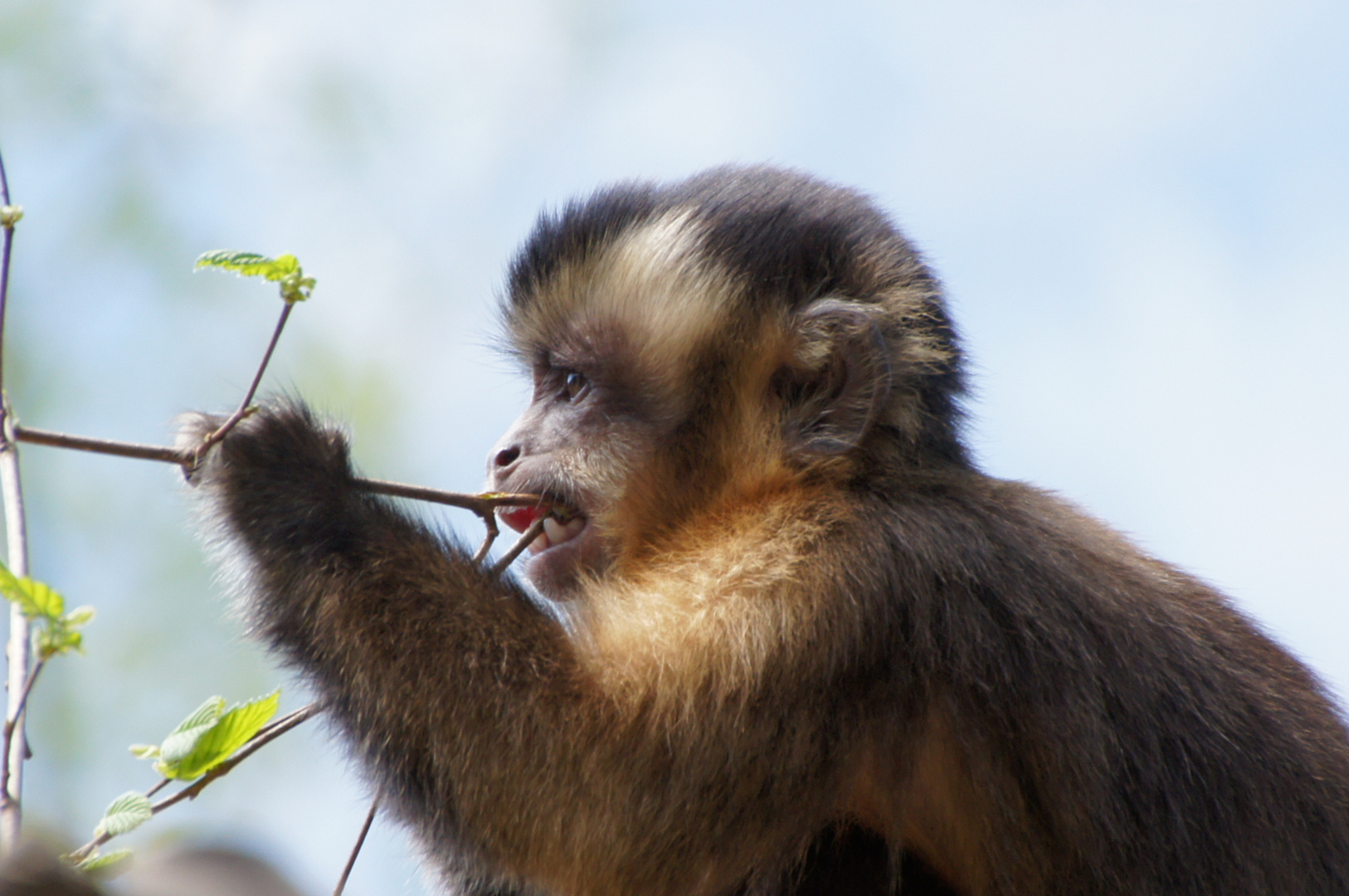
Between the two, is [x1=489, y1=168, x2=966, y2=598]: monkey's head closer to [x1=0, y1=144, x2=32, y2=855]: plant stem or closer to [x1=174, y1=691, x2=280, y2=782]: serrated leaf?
[x1=174, y1=691, x2=280, y2=782]: serrated leaf

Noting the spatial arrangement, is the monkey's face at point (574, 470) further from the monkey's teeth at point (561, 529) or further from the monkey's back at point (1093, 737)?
the monkey's back at point (1093, 737)

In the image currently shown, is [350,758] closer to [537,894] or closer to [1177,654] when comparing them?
[537,894]

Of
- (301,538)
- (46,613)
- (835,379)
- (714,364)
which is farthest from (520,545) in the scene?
(46,613)

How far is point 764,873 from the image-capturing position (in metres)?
3.42

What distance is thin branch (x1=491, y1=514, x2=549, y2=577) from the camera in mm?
3670

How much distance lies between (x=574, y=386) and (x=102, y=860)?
235 cm

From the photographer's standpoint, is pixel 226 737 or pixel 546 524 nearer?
pixel 226 737

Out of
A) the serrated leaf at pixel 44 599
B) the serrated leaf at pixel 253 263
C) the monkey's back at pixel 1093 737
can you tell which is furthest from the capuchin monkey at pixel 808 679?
the serrated leaf at pixel 44 599

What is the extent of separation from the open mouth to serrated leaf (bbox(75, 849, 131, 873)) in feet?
5.70

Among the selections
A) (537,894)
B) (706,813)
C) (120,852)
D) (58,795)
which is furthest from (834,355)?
(58,795)

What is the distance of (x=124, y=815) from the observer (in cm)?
249

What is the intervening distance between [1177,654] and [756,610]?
4.06 ft

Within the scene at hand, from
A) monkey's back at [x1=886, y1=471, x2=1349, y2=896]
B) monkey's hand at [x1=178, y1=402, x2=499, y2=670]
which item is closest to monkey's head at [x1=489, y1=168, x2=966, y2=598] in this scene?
monkey's back at [x1=886, y1=471, x2=1349, y2=896]

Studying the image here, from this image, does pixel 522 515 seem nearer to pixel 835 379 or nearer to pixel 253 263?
pixel 835 379
